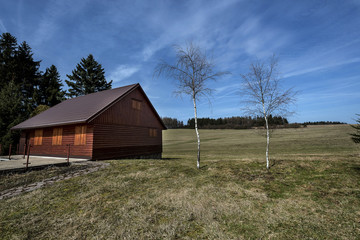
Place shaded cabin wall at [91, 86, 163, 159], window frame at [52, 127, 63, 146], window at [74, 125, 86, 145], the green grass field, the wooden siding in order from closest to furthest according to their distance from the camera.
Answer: the green grass field → window at [74, 125, 86, 145] → shaded cabin wall at [91, 86, 163, 159] → the wooden siding → window frame at [52, 127, 63, 146]

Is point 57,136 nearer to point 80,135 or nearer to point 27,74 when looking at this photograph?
point 80,135

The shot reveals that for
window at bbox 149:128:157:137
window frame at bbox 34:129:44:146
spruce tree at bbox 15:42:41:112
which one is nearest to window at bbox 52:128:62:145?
window frame at bbox 34:129:44:146

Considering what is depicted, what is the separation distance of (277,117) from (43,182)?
12.9 m

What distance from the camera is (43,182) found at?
307 inches

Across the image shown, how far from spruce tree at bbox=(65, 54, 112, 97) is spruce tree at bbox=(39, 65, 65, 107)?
268cm

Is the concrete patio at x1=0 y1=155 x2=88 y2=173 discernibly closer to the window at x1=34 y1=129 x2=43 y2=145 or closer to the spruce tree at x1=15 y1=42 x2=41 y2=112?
the window at x1=34 y1=129 x2=43 y2=145

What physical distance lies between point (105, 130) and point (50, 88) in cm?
3539

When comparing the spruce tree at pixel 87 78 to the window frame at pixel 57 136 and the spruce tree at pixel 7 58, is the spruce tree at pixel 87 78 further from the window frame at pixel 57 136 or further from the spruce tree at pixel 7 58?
the window frame at pixel 57 136

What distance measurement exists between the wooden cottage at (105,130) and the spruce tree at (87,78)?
2245 centimetres

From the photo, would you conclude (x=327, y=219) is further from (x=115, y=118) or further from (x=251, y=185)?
(x=115, y=118)

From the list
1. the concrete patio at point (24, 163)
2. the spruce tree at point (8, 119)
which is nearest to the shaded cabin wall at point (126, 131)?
the concrete patio at point (24, 163)

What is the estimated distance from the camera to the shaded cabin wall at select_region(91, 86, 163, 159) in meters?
15.8

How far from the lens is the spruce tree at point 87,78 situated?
139ft

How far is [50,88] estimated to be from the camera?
134 feet
